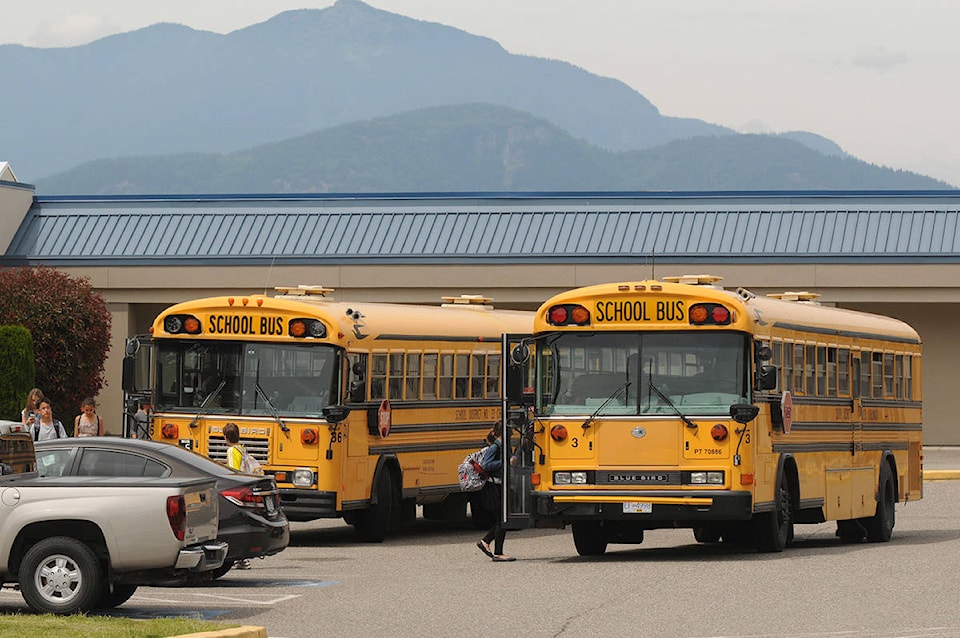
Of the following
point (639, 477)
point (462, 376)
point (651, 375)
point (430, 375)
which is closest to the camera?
point (639, 477)

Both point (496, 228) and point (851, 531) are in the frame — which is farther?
point (496, 228)

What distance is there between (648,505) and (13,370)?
18.3m

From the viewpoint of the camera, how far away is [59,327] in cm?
3719

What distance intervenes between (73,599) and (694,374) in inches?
292

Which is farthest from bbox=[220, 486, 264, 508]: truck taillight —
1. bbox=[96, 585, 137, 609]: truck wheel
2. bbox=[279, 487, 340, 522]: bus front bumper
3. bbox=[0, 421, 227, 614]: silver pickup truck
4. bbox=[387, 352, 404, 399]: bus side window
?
bbox=[387, 352, 404, 399]: bus side window

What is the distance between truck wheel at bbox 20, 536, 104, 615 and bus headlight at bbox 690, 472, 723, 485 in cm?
683

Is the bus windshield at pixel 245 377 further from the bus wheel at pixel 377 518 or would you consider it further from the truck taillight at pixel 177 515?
the truck taillight at pixel 177 515

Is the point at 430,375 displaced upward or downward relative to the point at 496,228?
downward

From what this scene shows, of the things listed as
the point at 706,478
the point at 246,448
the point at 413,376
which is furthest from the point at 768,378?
the point at 246,448

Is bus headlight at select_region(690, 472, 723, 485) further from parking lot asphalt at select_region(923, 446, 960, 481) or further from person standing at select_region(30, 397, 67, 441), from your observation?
parking lot asphalt at select_region(923, 446, 960, 481)

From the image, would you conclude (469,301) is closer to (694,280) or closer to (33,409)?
(33,409)

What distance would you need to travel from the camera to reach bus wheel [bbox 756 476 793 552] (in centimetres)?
1936

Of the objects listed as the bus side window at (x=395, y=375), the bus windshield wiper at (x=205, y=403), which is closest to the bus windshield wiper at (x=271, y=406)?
the bus windshield wiper at (x=205, y=403)

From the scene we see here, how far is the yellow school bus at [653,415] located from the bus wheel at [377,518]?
3156 mm
